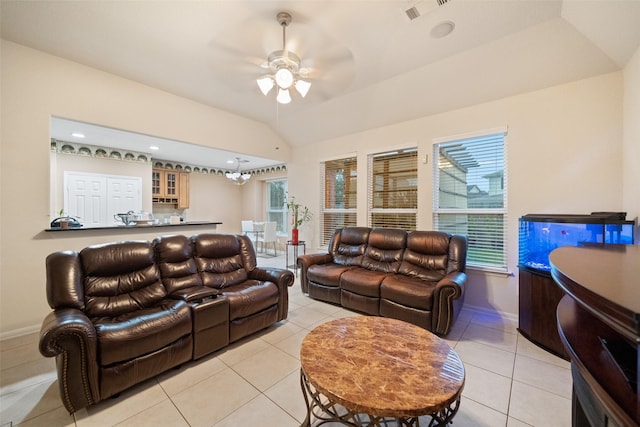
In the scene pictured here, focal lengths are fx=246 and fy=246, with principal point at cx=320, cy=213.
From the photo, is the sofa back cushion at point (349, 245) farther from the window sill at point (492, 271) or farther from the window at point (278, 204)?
the window at point (278, 204)

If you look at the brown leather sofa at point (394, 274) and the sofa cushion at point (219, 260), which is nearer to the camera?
the brown leather sofa at point (394, 274)

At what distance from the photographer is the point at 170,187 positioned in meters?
7.22

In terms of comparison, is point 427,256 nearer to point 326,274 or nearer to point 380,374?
point 326,274

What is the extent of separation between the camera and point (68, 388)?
157 cm

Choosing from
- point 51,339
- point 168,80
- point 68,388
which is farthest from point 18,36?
point 68,388

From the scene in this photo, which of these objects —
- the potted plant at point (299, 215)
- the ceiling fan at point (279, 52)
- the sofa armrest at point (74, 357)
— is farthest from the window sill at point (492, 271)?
the sofa armrest at point (74, 357)

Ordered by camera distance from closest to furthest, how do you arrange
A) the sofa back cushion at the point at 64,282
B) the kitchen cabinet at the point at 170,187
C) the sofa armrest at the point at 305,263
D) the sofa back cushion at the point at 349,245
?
the sofa back cushion at the point at 64,282
the sofa armrest at the point at 305,263
the sofa back cushion at the point at 349,245
the kitchen cabinet at the point at 170,187

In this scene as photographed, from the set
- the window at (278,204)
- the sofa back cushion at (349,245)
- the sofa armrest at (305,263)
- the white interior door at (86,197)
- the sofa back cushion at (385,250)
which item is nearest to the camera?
Answer: the sofa back cushion at (385,250)

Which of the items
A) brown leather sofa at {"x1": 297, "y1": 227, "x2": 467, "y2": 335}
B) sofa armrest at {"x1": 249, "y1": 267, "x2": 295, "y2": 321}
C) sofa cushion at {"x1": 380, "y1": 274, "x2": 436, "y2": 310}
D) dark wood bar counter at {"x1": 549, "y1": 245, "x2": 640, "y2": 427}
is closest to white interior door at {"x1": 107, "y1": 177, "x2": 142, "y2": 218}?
brown leather sofa at {"x1": 297, "y1": 227, "x2": 467, "y2": 335}

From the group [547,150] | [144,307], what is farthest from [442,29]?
[144,307]

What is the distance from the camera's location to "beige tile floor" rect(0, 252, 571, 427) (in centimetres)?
161

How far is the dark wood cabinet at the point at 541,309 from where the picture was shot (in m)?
2.32

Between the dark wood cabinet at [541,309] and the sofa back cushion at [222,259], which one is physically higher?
the sofa back cushion at [222,259]

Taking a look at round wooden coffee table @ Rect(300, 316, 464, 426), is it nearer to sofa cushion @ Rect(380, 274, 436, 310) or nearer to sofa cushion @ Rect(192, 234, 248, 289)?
sofa cushion @ Rect(380, 274, 436, 310)
